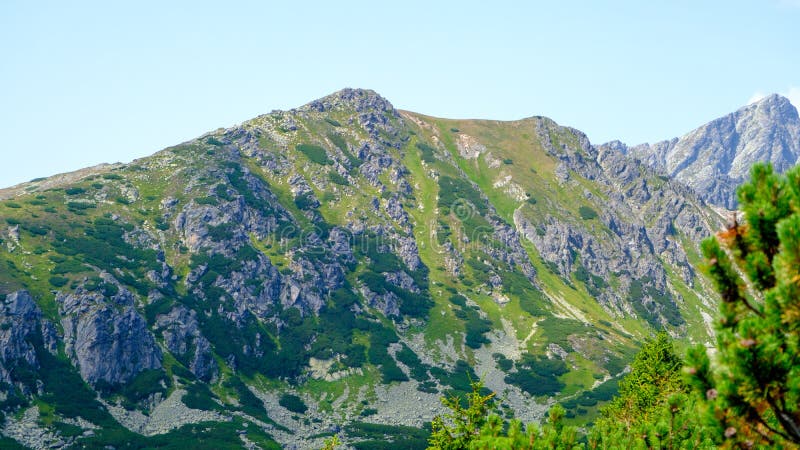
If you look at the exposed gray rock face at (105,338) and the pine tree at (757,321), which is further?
the exposed gray rock face at (105,338)

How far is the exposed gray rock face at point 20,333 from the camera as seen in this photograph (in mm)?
135000

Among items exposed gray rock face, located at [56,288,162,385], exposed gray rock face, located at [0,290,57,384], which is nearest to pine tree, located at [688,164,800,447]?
exposed gray rock face, located at [0,290,57,384]

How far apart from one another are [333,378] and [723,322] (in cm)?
18757

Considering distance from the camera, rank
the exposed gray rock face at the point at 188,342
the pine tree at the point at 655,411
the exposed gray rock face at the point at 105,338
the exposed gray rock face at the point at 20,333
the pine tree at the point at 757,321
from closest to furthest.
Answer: the pine tree at the point at 757,321 < the pine tree at the point at 655,411 < the exposed gray rock face at the point at 20,333 < the exposed gray rock face at the point at 105,338 < the exposed gray rock face at the point at 188,342

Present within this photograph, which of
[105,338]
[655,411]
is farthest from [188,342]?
[655,411]

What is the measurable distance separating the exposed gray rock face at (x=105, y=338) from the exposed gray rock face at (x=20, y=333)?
19.8ft

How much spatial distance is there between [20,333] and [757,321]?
6570 inches

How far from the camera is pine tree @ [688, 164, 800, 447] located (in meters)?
9.18

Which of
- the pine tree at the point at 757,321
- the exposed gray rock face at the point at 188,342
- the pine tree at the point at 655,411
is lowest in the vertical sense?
the exposed gray rock face at the point at 188,342

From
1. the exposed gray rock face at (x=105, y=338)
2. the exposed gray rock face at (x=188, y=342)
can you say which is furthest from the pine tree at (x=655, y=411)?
the exposed gray rock face at (x=188, y=342)

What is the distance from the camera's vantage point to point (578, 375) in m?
198

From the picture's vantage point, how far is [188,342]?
6924 inches

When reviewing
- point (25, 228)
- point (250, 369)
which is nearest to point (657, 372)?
point (250, 369)

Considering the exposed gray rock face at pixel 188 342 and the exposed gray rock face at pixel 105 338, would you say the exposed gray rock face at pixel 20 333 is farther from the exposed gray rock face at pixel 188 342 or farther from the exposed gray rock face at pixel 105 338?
the exposed gray rock face at pixel 188 342
